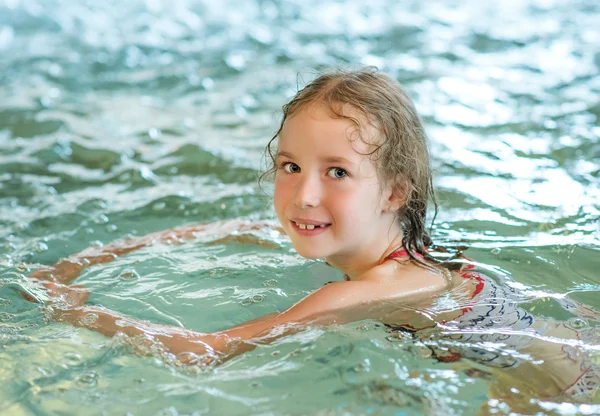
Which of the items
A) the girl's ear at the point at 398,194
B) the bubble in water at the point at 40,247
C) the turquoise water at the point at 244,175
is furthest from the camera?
the bubble in water at the point at 40,247

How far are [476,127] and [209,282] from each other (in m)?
2.61

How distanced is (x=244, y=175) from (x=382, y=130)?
75.2 inches

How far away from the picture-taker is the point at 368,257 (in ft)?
8.80

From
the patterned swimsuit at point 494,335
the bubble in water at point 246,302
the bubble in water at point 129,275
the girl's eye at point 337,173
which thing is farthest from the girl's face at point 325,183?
the bubble in water at point 129,275

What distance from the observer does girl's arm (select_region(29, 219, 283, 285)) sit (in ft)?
10.6

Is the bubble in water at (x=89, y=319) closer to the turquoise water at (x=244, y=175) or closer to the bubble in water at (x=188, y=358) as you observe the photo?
the turquoise water at (x=244, y=175)

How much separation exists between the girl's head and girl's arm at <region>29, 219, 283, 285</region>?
0.77 metres

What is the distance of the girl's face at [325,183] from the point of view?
247 cm

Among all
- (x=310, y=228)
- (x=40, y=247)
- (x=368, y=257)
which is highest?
(x=310, y=228)

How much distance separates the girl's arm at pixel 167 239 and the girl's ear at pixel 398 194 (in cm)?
86

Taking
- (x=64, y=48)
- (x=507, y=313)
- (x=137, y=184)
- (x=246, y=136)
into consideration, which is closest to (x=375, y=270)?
(x=507, y=313)

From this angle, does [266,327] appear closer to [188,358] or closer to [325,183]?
[188,358]

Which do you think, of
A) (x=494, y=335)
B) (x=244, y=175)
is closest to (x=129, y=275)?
(x=244, y=175)

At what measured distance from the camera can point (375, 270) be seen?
2.58 meters
